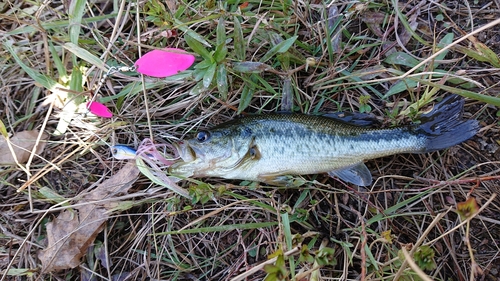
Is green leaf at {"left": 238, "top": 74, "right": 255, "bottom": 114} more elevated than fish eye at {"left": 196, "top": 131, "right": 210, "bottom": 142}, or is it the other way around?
green leaf at {"left": 238, "top": 74, "right": 255, "bottom": 114}

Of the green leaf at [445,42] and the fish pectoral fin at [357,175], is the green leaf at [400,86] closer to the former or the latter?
the green leaf at [445,42]

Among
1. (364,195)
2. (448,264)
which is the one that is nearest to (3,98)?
(364,195)

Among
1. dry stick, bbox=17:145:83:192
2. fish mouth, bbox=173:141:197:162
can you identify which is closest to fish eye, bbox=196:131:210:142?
fish mouth, bbox=173:141:197:162

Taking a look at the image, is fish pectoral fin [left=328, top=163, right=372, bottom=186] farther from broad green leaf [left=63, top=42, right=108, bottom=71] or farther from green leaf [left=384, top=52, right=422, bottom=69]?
broad green leaf [left=63, top=42, right=108, bottom=71]

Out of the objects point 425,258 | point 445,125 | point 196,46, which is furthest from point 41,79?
point 445,125

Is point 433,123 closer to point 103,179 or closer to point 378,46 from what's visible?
point 378,46

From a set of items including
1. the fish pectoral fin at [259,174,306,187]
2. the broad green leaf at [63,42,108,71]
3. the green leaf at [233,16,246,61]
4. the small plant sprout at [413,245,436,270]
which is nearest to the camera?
the small plant sprout at [413,245,436,270]

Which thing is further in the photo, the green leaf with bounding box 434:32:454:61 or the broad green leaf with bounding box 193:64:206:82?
the green leaf with bounding box 434:32:454:61

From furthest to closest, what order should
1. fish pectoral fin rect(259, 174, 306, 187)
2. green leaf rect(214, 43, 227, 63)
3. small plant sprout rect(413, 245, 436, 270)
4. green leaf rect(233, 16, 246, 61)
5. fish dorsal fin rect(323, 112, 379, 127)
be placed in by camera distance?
fish dorsal fin rect(323, 112, 379, 127)
fish pectoral fin rect(259, 174, 306, 187)
green leaf rect(233, 16, 246, 61)
green leaf rect(214, 43, 227, 63)
small plant sprout rect(413, 245, 436, 270)

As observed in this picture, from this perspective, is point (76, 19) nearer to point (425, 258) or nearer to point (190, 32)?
point (190, 32)
